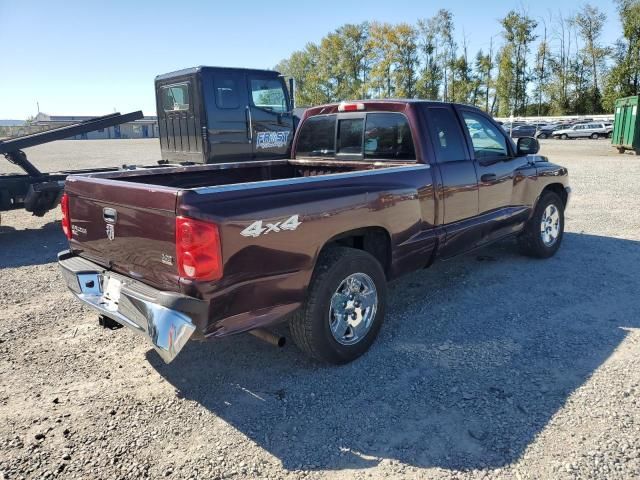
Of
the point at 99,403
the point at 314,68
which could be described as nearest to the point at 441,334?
the point at 99,403

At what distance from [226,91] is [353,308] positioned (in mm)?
6721

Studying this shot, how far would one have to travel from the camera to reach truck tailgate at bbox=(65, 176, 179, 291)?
290 cm

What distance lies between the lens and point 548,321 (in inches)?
Result: 170

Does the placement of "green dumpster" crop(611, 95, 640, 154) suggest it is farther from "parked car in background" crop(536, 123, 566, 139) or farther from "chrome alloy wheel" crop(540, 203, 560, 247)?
"parked car in background" crop(536, 123, 566, 139)

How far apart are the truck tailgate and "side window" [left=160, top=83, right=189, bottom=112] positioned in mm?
6079

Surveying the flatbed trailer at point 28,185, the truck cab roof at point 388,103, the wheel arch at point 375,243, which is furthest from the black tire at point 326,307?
the flatbed trailer at point 28,185

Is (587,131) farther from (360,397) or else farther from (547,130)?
(360,397)

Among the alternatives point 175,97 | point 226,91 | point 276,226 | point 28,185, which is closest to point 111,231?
point 276,226

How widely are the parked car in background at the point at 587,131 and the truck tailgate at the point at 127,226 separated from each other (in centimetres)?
4133

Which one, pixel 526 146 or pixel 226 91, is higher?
pixel 226 91

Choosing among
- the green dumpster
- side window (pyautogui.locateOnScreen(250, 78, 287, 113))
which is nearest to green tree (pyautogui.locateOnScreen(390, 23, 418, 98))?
the green dumpster

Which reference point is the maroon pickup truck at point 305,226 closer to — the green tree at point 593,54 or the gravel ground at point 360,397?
the gravel ground at point 360,397

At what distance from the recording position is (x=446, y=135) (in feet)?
15.2

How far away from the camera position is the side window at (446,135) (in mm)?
4480
